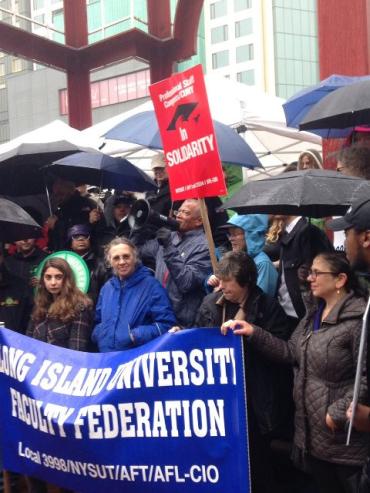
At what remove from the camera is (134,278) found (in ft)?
17.1

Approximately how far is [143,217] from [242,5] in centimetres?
7085

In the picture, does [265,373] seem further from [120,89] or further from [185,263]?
[120,89]

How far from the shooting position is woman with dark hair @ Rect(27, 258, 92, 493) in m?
5.22

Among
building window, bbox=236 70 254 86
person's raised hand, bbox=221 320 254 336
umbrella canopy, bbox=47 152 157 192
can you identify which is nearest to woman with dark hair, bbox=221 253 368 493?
person's raised hand, bbox=221 320 254 336

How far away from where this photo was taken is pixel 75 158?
6.87 meters

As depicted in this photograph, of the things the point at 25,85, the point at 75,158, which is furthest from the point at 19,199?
the point at 25,85

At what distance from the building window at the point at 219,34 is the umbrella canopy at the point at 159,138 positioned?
69.4 meters

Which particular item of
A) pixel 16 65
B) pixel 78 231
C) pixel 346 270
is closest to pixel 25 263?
pixel 78 231

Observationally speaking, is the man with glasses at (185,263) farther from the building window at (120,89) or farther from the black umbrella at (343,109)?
the building window at (120,89)

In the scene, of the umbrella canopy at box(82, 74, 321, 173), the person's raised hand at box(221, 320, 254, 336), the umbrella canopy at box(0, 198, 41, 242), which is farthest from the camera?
the umbrella canopy at box(82, 74, 321, 173)

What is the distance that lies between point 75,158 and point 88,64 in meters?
9.81

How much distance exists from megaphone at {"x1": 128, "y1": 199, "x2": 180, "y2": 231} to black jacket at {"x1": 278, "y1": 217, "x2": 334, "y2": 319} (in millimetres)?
1021

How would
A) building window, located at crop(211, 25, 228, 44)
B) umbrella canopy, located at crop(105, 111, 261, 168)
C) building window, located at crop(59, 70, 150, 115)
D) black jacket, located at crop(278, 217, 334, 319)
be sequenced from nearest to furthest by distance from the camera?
black jacket, located at crop(278, 217, 334, 319), umbrella canopy, located at crop(105, 111, 261, 168), building window, located at crop(59, 70, 150, 115), building window, located at crop(211, 25, 228, 44)

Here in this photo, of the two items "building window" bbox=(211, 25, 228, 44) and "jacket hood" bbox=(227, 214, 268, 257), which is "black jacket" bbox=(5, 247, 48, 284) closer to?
"jacket hood" bbox=(227, 214, 268, 257)
